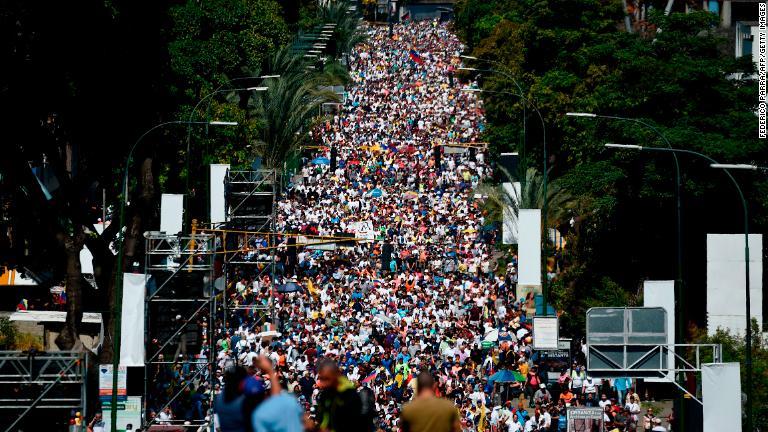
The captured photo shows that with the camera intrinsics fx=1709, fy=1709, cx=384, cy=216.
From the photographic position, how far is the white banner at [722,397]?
30.4 metres

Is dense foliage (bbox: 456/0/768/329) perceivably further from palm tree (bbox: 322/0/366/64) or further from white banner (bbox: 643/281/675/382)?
palm tree (bbox: 322/0/366/64)

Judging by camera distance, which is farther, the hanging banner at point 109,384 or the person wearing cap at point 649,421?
the person wearing cap at point 649,421

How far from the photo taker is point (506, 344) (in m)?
44.9

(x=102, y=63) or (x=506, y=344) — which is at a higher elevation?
(x=102, y=63)

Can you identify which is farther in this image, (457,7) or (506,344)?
(457,7)

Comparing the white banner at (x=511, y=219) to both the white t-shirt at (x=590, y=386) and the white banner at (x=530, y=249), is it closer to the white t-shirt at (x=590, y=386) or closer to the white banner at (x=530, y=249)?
the white banner at (x=530, y=249)

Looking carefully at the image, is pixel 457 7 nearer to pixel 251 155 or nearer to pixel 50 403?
pixel 251 155

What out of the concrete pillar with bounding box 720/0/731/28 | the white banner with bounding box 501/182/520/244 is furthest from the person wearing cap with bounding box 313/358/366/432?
the concrete pillar with bounding box 720/0/731/28

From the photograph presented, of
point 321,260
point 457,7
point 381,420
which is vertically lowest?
point 381,420

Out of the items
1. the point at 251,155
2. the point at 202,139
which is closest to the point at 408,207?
the point at 251,155

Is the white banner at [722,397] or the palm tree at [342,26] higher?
the palm tree at [342,26]

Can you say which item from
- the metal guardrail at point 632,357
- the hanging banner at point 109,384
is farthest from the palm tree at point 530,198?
the metal guardrail at point 632,357

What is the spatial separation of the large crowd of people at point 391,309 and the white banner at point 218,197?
2.08 meters

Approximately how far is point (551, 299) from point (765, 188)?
850 centimetres
